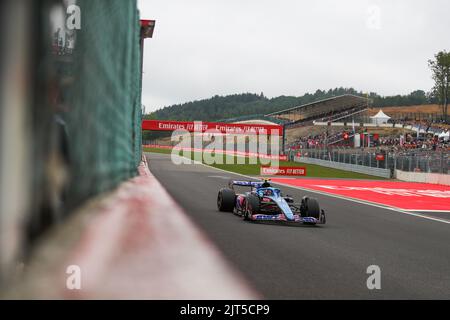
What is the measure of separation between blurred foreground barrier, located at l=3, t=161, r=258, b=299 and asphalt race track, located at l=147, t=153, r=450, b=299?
7.05 feet

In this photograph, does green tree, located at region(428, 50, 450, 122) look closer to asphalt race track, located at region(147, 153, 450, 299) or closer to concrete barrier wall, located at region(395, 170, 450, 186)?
concrete barrier wall, located at region(395, 170, 450, 186)

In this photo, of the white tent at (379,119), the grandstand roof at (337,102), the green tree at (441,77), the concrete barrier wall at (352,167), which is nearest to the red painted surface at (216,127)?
the concrete barrier wall at (352,167)

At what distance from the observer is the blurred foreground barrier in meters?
0.60

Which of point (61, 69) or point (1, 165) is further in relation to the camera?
point (61, 69)

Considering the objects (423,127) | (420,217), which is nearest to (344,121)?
(423,127)

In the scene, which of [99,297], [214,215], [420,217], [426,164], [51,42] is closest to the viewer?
[51,42]

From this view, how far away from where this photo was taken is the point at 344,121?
257 feet

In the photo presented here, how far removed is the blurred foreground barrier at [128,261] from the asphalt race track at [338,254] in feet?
7.05

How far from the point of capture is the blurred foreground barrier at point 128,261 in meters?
0.60

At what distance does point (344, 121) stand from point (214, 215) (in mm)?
68247

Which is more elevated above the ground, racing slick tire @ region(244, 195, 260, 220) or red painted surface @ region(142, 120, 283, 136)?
red painted surface @ region(142, 120, 283, 136)

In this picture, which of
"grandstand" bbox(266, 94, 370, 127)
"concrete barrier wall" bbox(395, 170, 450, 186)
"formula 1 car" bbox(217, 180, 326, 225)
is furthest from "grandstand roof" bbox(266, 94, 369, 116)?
"formula 1 car" bbox(217, 180, 326, 225)

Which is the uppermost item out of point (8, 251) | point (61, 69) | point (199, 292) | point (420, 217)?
point (61, 69)

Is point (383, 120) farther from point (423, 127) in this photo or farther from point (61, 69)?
point (61, 69)
